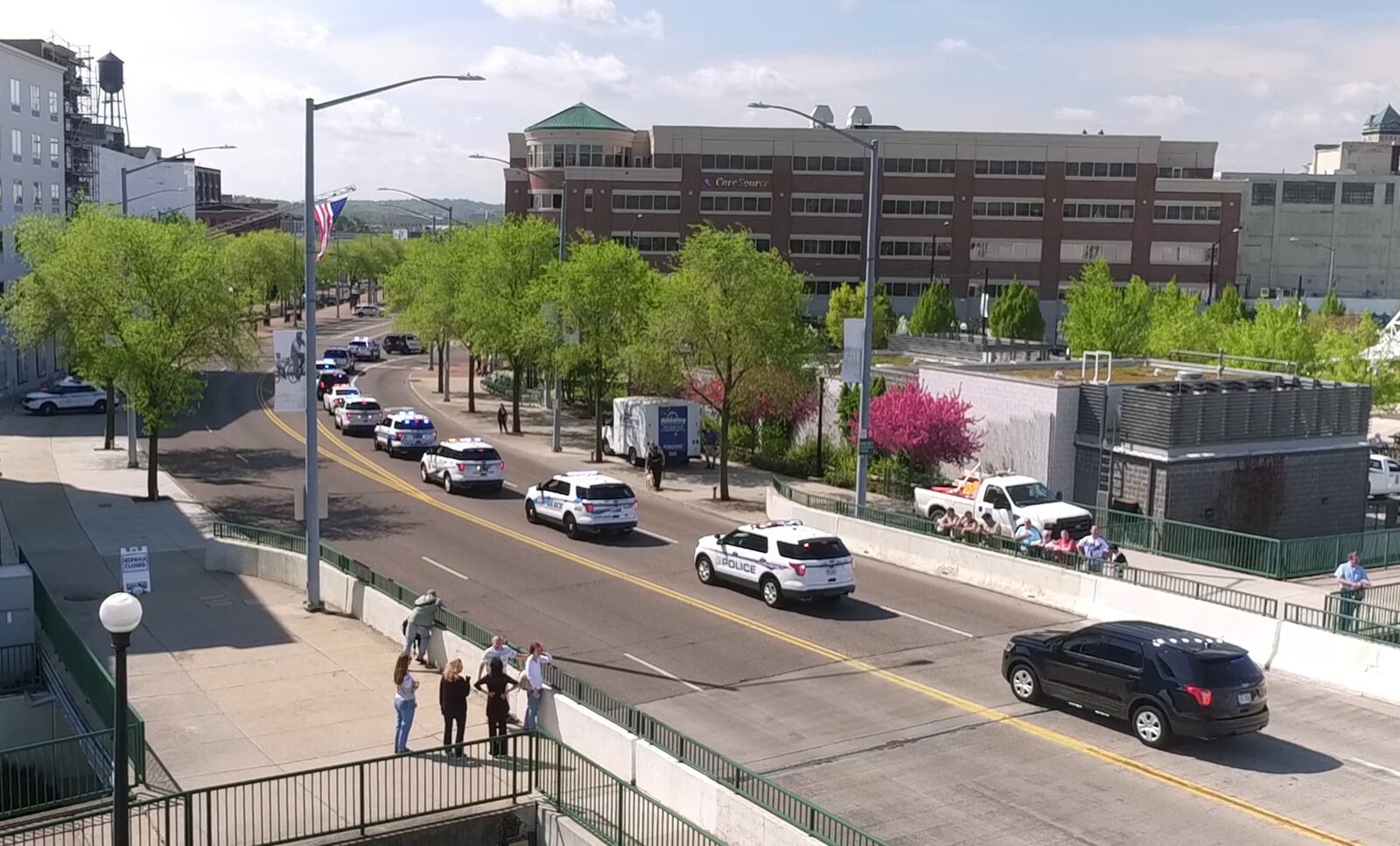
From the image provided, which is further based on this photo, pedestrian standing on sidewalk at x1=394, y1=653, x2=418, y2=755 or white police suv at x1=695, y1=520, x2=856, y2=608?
white police suv at x1=695, y1=520, x2=856, y2=608

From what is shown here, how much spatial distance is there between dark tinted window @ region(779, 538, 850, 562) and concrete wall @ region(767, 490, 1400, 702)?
4088 millimetres

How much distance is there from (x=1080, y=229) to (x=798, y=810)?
304ft

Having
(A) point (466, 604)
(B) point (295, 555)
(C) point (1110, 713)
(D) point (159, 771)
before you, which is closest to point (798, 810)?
(C) point (1110, 713)

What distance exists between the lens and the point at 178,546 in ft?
105

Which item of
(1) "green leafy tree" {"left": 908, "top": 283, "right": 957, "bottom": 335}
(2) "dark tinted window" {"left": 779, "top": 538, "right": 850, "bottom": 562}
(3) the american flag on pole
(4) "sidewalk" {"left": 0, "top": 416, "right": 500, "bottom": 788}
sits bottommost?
(4) "sidewalk" {"left": 0, "top": 416, "right": 500, "bottom": 788}

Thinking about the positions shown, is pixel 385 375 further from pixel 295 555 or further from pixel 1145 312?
pixel 295 555

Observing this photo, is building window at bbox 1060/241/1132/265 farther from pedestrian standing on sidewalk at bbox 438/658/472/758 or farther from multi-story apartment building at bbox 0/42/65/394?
pedestrian standing on sidewalk at bbox 438/658/472/758

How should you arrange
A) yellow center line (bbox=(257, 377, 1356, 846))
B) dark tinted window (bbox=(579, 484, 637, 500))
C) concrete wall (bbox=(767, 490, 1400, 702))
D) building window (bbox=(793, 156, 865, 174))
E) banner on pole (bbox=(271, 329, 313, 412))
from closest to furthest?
yellow center line (bbox=(257, 377, 1356, 846)) → concrete wall (bbox=(767, 490, 1400, 702)) → banner on pole (bbox=(271, 329, 313, 412)) → dark tinted window (bbox=(579, 484, 637, 500)) → building window (bbox=(793, 156, 865, 174))

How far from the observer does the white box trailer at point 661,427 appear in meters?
44.7

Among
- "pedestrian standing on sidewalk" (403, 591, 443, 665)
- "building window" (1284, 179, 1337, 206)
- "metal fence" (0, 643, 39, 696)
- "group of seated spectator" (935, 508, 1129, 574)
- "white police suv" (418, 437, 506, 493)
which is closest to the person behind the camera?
"pedestrian standing on sidewalk" (403, 591, 443, 665)

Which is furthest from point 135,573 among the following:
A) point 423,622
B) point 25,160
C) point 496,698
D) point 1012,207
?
point 1012,207

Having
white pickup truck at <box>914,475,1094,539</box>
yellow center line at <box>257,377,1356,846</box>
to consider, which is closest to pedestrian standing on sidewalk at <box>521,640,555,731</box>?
yellow center line at <box>257,377,1356,846</box>

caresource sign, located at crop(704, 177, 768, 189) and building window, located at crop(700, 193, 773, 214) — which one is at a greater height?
caresource sign, located at crop(704, 177, 768, 189)

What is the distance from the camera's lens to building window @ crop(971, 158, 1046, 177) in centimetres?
9994
